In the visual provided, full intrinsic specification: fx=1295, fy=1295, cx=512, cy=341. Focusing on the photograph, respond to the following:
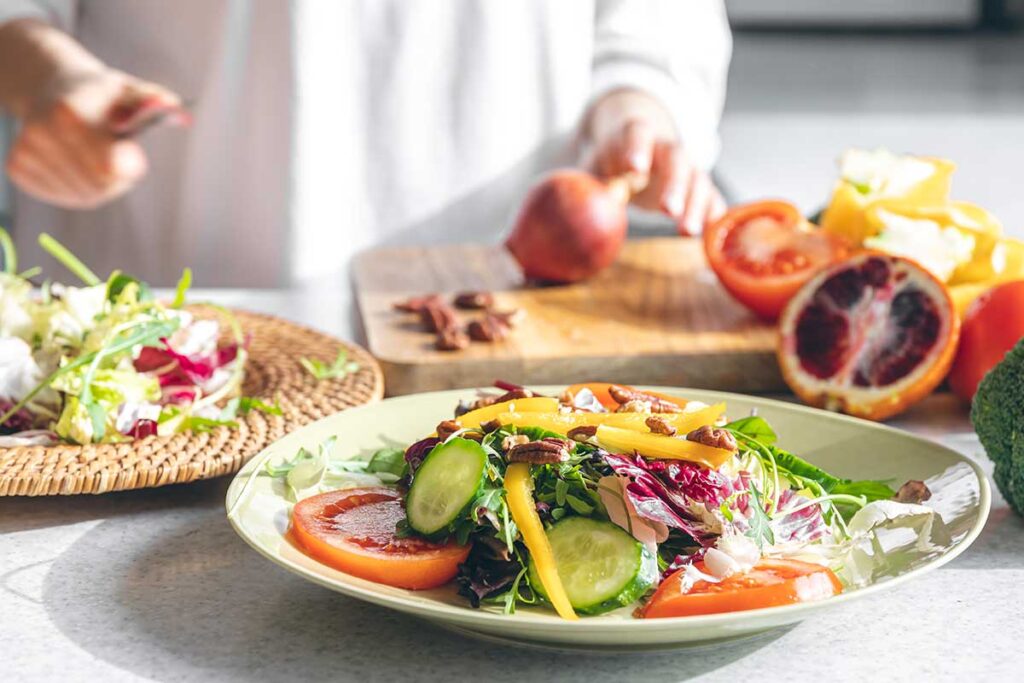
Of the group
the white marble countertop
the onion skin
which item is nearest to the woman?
the onion skin

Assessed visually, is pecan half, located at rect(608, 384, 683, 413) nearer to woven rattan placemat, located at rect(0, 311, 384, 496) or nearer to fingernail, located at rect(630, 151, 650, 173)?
woven rattan placemat, located at rect(0, 311, 384, 496)

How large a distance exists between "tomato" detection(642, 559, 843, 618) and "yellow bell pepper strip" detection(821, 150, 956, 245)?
911 mm

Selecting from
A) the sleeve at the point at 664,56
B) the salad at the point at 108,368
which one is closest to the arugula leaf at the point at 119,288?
the salad at the point at 108,368

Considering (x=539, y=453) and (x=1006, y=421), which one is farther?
(x=1006, y=421)

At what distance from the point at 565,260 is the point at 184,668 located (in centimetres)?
Result: 114

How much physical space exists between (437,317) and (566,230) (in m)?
0.33

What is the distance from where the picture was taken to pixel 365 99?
2.48 m

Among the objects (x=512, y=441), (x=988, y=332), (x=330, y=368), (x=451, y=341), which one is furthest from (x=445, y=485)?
(x=988, y=332)

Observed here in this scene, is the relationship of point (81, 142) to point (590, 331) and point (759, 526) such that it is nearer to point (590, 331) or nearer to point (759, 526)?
point (590, 331)

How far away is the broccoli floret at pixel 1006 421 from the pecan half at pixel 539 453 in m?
0.45

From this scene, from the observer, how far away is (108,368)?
1301 mm

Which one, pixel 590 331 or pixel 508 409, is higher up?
pixel 508 409

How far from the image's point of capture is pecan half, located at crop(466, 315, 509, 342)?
1.70m

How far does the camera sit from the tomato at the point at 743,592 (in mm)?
916
